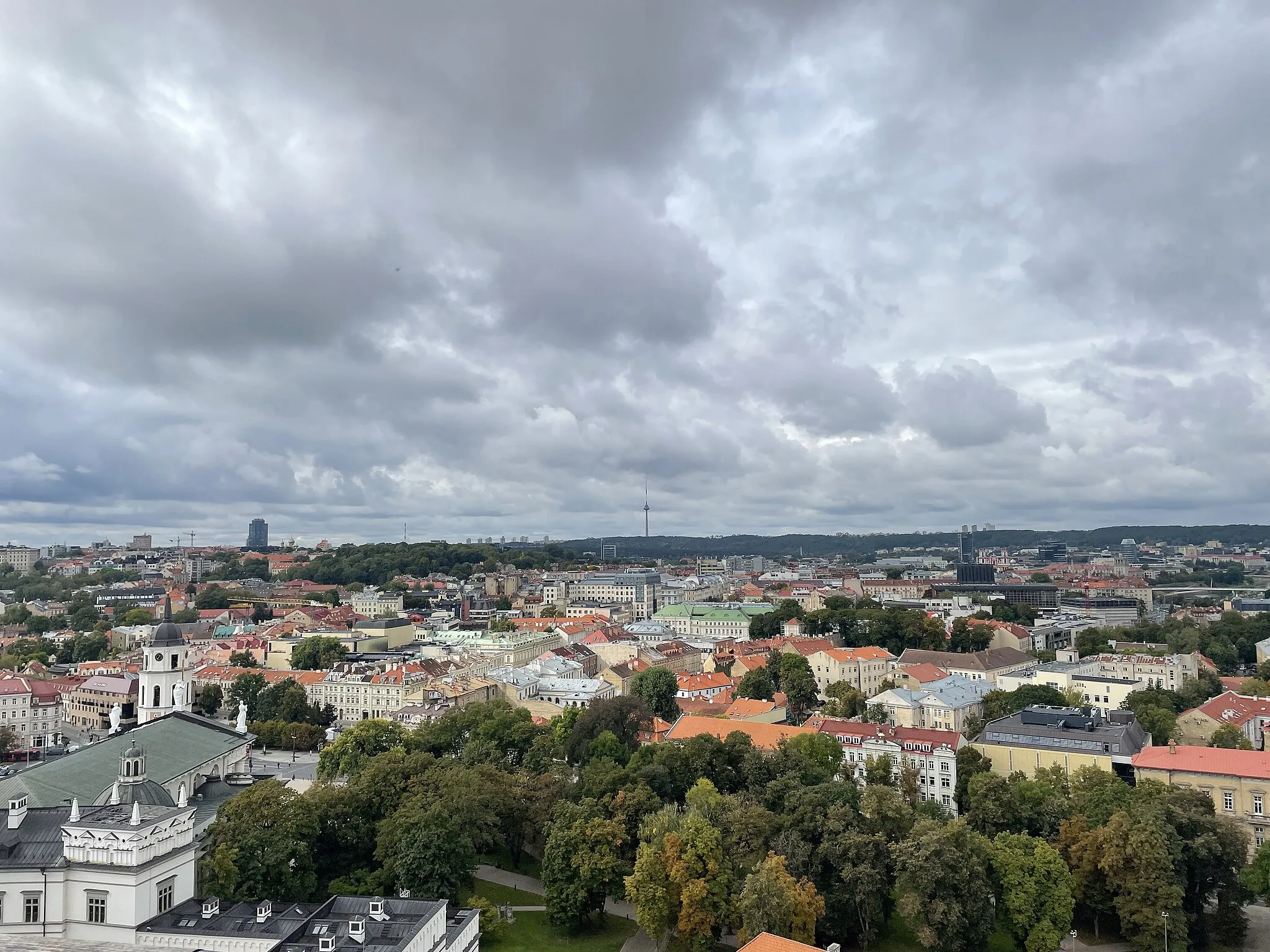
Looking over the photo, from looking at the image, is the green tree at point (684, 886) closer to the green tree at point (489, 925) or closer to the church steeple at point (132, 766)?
the green tree at point (489, 925)

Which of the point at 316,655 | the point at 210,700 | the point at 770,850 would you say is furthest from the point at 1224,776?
the point at 316,655

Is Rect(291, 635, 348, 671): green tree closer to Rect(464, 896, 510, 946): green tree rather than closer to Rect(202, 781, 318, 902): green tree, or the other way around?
Rect(202, 781, 318, 902): green tree

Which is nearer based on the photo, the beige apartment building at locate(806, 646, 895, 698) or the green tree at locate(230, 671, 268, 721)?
the green tree at locate(230, 671, 268, 721)

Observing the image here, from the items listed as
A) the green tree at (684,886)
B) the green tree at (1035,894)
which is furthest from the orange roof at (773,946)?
the green tree at (1035,894)

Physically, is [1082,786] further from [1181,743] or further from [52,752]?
[52,752]

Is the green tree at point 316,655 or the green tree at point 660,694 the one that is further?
the green tree at point 316,655

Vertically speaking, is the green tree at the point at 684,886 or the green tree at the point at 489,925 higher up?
the green tree at the point at 684,886

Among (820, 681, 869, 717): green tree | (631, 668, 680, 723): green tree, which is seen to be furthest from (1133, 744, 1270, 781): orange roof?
(631, 668, 680, 723): green tree
